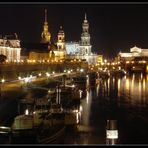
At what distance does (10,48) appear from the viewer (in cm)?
4197

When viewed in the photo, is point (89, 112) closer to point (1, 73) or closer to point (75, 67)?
point (1, 73)

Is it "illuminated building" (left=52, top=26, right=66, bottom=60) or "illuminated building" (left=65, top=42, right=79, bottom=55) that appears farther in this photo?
"illuminated building" (left=65, top=42, right=79, bottom=55)

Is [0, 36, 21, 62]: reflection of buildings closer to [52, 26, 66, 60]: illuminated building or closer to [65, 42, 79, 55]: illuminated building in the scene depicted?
[52, 26, 66, 60]: illuminated building

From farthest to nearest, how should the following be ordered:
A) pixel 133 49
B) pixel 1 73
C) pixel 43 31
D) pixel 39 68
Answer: pixel 133 49, pixel 43 31, pixel 39 68, pixel 1 73

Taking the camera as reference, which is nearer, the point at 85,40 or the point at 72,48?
the point at 85,40

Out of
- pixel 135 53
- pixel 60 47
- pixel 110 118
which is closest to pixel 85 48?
pixel 60 47

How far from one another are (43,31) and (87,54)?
48.8 feet

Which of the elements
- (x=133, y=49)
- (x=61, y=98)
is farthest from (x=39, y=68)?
(x=133, y=49)

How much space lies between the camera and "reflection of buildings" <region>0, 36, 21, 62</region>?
40000 mm

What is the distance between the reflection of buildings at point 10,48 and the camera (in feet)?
131

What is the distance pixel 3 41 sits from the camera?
4006 cm

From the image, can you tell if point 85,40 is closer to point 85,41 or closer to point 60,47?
point 85,41

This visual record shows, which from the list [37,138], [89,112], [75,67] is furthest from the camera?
[75,67]

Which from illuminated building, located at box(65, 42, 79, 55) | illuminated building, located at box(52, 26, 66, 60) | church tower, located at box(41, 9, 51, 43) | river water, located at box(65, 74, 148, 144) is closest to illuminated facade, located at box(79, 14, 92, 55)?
illuminated building, located at box(65, 42, 79, 55)
